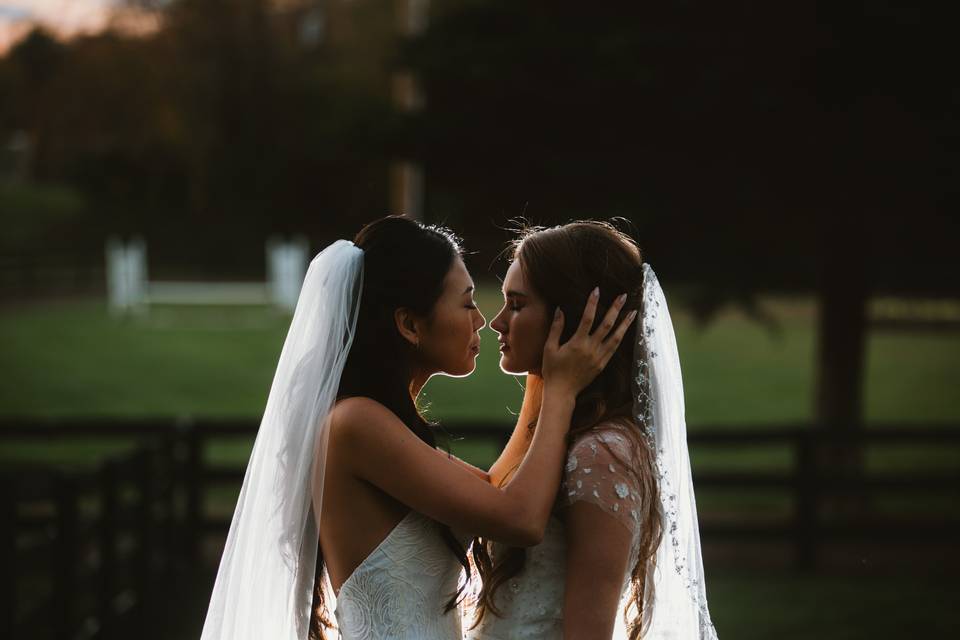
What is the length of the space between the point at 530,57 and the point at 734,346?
19.6 meters

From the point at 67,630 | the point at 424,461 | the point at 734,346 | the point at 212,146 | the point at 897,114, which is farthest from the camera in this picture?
the point at 212,146

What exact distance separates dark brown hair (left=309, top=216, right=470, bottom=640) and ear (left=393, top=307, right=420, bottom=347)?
13mm

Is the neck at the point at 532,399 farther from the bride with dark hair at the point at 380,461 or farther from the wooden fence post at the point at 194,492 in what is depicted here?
the wooden fence post at the point at 194,492

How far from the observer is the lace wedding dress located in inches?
101

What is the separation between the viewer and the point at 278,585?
3.03 meters

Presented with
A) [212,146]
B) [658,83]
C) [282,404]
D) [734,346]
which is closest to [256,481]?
[282,404]

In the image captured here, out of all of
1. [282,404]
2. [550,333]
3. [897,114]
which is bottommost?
[282,404]

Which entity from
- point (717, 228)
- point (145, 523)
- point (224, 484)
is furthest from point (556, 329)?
point (224, 484)

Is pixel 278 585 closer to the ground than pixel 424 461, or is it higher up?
closer to the ground

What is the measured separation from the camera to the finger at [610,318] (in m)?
2.72

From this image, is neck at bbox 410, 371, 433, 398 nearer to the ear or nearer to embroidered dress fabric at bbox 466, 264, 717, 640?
the ear

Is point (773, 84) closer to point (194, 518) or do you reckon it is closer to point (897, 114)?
point (897, 114)

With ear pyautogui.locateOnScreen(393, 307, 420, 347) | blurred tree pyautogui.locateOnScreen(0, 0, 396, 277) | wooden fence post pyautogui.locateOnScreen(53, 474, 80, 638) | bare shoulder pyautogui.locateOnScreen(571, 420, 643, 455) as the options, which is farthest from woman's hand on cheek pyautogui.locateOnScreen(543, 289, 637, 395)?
blurred tree pyautogui.locateOnScreen(0, 0, 396, 277)

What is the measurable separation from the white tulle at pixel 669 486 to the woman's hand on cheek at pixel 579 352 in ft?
0.65
